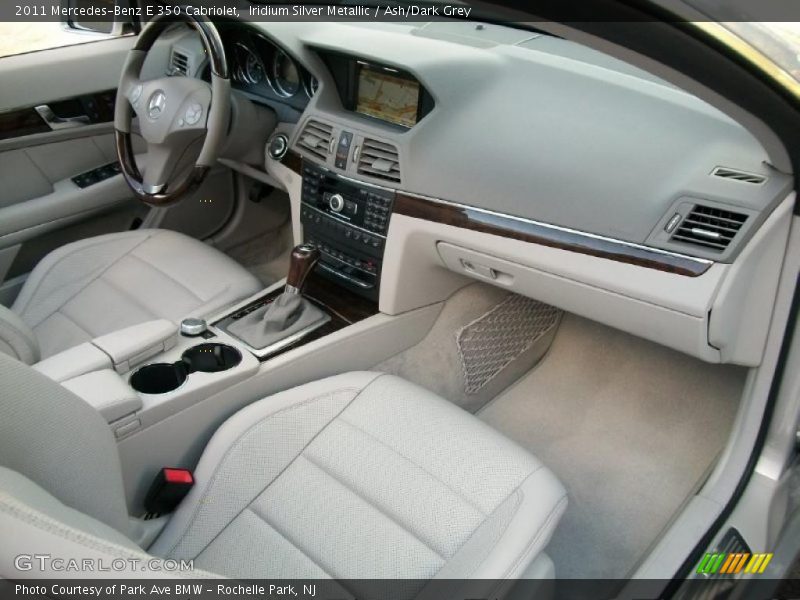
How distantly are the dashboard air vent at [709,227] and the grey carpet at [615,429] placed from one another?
73 cm

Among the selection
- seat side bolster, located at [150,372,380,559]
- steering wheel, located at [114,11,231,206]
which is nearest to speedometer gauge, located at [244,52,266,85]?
steering wheel, located at [114,11,231,206]

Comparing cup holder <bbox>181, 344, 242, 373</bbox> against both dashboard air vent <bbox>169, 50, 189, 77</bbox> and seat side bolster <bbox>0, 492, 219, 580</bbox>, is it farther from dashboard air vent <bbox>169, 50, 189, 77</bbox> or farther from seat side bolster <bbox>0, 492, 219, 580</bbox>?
dashboard air vent <bbox>169, 50, 189, 77</bbox>

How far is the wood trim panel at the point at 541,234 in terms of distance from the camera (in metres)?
1.41

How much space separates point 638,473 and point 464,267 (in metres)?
0.70

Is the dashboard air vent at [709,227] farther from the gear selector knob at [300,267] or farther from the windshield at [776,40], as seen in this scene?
the gear selector knob at [300,267]

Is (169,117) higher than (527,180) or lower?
lower

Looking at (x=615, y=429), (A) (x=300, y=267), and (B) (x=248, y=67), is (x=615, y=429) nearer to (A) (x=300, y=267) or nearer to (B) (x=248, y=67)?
(A) (x=300, y=267)

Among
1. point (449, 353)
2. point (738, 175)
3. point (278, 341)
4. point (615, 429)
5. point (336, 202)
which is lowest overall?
point (615, 429)

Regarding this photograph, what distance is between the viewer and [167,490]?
139cm

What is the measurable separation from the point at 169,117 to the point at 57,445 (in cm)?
133

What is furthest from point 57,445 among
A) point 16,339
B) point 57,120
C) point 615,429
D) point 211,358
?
point 57,120

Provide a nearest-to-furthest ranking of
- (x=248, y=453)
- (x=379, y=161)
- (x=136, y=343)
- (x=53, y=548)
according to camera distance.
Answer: (x=53, y=548)
(x=248, y=453)
(x=136, y=343)
(x=379, y=161)

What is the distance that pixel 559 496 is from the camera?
53.9 inches

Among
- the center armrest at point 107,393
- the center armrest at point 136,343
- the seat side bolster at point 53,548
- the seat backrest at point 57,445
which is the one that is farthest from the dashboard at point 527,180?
the seat side bolster at point 53,548
